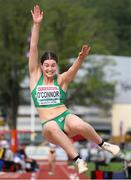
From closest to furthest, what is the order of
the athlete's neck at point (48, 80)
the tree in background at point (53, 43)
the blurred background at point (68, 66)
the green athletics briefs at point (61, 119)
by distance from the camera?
the green athletics briefs at point (61, 119)
the athlete's neck at point (48, 80)
the blurred background at point (68, 66)
the tree in background at point (53, 43)

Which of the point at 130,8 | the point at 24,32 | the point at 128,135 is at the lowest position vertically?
the point at 128,135

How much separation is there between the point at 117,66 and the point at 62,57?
1075cm

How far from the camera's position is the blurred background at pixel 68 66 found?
170 feet

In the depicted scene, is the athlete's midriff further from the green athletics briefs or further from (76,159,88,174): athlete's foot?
(76,159,88,174): athlete's foot

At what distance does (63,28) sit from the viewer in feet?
180

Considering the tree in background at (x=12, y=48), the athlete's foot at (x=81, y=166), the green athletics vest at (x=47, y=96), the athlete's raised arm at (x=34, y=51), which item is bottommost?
the athlete's foot at (x=81, y=166)

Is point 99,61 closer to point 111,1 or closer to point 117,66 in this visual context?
point 117,66

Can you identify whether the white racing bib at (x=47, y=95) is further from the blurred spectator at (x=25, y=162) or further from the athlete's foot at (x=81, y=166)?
the blurred spectator at (x=25, y=162)

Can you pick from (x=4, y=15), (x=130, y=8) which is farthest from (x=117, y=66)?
(x=130, y=8)

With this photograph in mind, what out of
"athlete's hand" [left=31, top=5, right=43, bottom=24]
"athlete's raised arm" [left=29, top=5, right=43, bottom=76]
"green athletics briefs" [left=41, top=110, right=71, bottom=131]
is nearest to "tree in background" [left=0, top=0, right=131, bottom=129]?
"athlete's hand" [left=31, top=5, right=43, bottom=24]

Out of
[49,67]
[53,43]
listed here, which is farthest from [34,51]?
[53,43]

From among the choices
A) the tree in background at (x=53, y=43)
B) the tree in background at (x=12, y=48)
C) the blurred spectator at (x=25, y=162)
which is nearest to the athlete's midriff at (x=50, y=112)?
the blurred spectator at (x=25, y=162)

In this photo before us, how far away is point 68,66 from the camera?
2024 inches

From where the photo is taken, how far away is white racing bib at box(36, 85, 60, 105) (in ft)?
30.2
